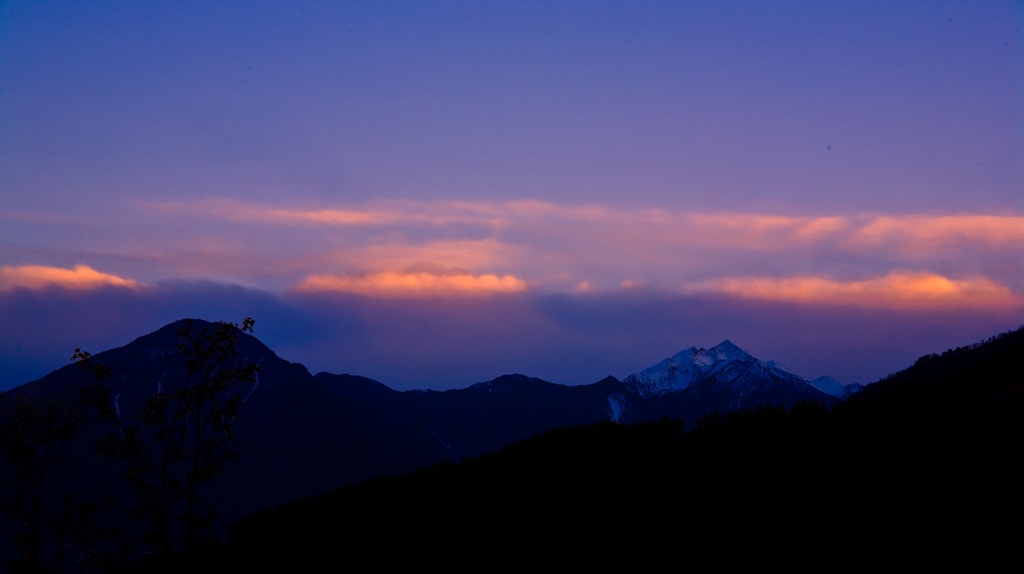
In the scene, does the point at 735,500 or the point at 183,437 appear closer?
the point at 183,437

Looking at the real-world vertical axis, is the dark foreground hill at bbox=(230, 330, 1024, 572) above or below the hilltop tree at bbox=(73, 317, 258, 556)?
below

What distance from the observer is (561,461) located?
58625mm

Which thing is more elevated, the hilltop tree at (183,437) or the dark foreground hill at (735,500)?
the hilltop tree at (183,437)

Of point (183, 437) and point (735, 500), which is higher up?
point (183, 437)

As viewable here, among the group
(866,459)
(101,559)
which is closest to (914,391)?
(866,459)

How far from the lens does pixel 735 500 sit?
38.4 meters

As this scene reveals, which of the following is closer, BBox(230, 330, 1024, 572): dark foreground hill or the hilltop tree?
the hilltop tree

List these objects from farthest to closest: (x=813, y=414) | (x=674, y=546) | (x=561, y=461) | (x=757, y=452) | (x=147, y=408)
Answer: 1. (x=561, y=461)
2. (x=813, y=414)
3. (x=757, y=452)
4. (x=674, y=546)
5. (x=147, y=408)

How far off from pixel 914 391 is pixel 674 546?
18.3 metres

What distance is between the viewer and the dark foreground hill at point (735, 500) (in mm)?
30125

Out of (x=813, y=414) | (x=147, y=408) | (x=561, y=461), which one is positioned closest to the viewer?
(x=147, y=408)

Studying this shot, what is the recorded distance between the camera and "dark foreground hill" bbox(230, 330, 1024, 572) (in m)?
30.1

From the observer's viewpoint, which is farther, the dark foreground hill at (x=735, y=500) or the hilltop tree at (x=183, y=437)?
the dark foreground hill at (x=735, y=500)

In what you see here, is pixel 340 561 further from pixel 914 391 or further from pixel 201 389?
pixel 914 391
